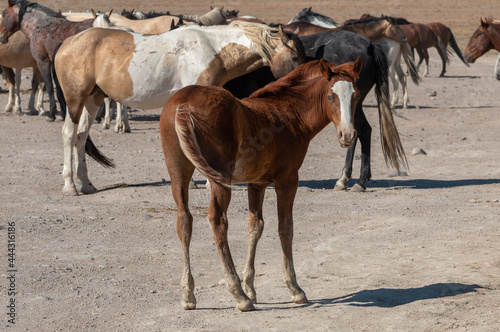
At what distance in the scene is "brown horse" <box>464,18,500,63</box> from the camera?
11695 mm

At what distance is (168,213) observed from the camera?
25.7ft

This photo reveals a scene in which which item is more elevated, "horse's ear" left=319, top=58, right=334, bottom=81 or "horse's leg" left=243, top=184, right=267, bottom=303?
"horse's ear" left=319, top=58, right=334, bottom=81

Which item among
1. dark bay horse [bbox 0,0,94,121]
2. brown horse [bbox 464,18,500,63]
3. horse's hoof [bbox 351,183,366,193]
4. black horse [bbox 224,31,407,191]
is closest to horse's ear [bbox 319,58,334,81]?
black horse [bbox 224,31,407,191]

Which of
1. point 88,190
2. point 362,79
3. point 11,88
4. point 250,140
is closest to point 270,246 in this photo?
point 250,140

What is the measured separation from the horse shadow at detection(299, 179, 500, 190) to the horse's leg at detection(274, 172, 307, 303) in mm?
4324

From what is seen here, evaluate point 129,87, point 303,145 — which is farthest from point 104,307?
point 129,87

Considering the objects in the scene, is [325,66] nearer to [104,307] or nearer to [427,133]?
[104,307]

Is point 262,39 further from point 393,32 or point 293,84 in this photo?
point 393,32

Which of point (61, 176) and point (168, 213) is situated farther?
point (61, 176)

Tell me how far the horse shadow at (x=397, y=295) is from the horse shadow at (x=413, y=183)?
13.2 feet

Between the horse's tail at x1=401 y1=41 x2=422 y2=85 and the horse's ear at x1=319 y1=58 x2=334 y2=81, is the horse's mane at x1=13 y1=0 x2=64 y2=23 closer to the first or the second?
the horse's tail at x1=401 y1=41 x2=422 y2=85

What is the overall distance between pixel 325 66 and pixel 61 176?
5502 mm

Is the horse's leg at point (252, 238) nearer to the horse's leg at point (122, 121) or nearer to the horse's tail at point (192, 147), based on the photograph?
the horse's tail at point (192, 147)

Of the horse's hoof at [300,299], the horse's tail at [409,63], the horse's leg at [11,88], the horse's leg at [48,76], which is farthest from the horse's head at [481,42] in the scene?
the horse's leg at [11,88]
